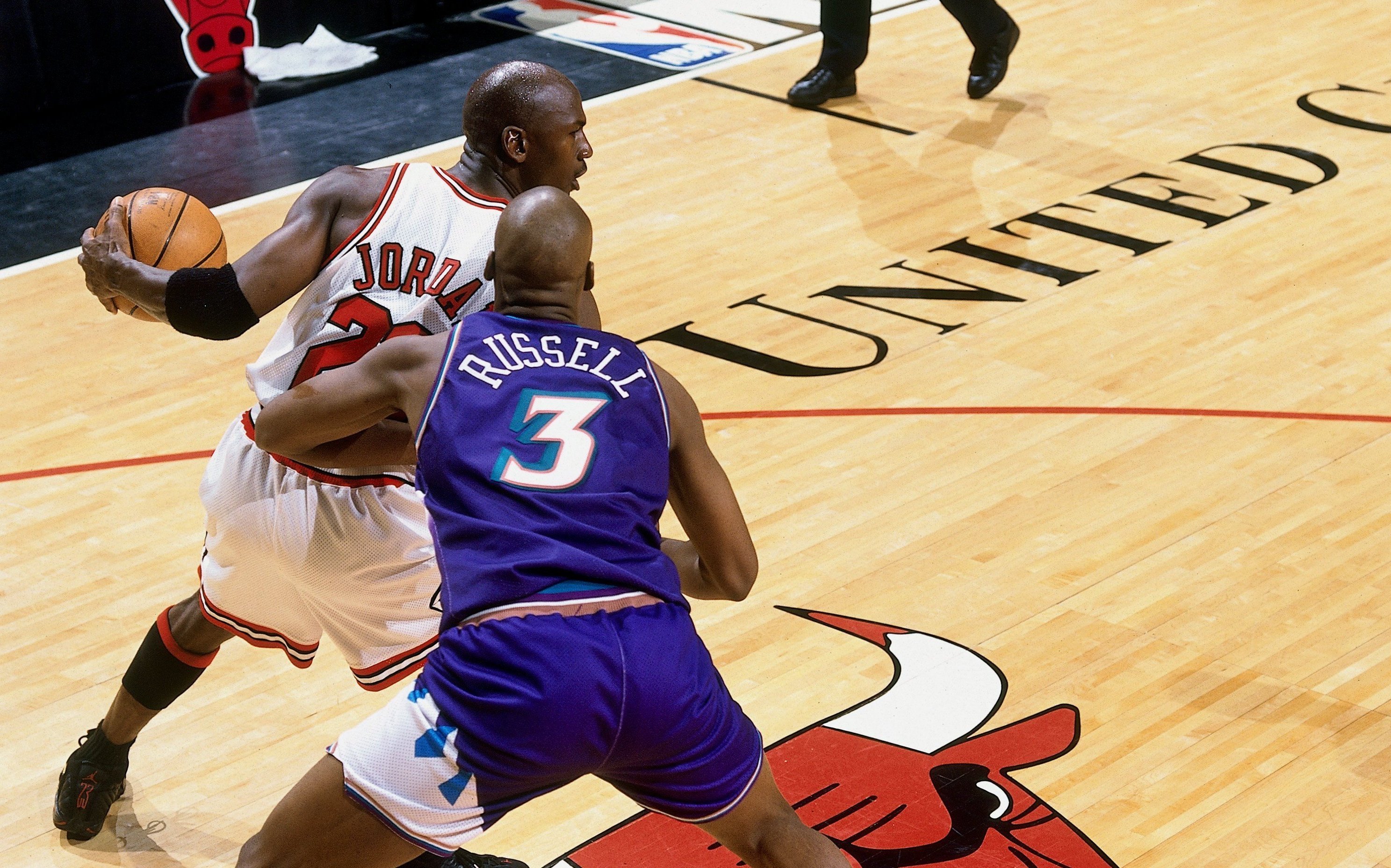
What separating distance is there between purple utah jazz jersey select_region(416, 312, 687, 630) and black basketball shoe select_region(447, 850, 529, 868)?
1105mm

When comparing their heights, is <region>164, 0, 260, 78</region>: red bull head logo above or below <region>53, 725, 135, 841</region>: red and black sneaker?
above

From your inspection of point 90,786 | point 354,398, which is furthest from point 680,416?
point 90,786

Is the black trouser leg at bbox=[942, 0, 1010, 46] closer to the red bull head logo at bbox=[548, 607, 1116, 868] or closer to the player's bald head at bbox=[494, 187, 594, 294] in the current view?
the red bull head logo at bbox=[548, 607, 1116, 868]

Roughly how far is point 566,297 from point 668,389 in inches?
8.1

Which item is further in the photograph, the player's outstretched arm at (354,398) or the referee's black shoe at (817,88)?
the referee's black shoe at (817,88)

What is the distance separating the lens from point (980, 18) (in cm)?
863

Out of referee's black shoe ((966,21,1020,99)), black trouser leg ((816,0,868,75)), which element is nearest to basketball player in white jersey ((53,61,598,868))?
black trouser leg ((816,0,868,75))

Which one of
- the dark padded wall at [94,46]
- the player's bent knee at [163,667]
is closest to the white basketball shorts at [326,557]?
the player's bent knee at [163,667]

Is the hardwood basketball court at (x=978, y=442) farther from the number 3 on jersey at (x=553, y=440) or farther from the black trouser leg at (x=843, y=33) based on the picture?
the number 3 on jersey at (x=553, y=440)

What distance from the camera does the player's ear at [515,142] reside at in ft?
10.2

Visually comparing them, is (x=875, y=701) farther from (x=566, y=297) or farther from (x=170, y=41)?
(x=170, y=41)

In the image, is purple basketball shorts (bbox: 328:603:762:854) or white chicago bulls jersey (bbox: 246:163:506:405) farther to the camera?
white chicago bulls jersey (bbox: 246:163:506:405)

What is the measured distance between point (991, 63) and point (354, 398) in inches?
268

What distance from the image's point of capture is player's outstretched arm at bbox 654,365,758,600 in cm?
255
